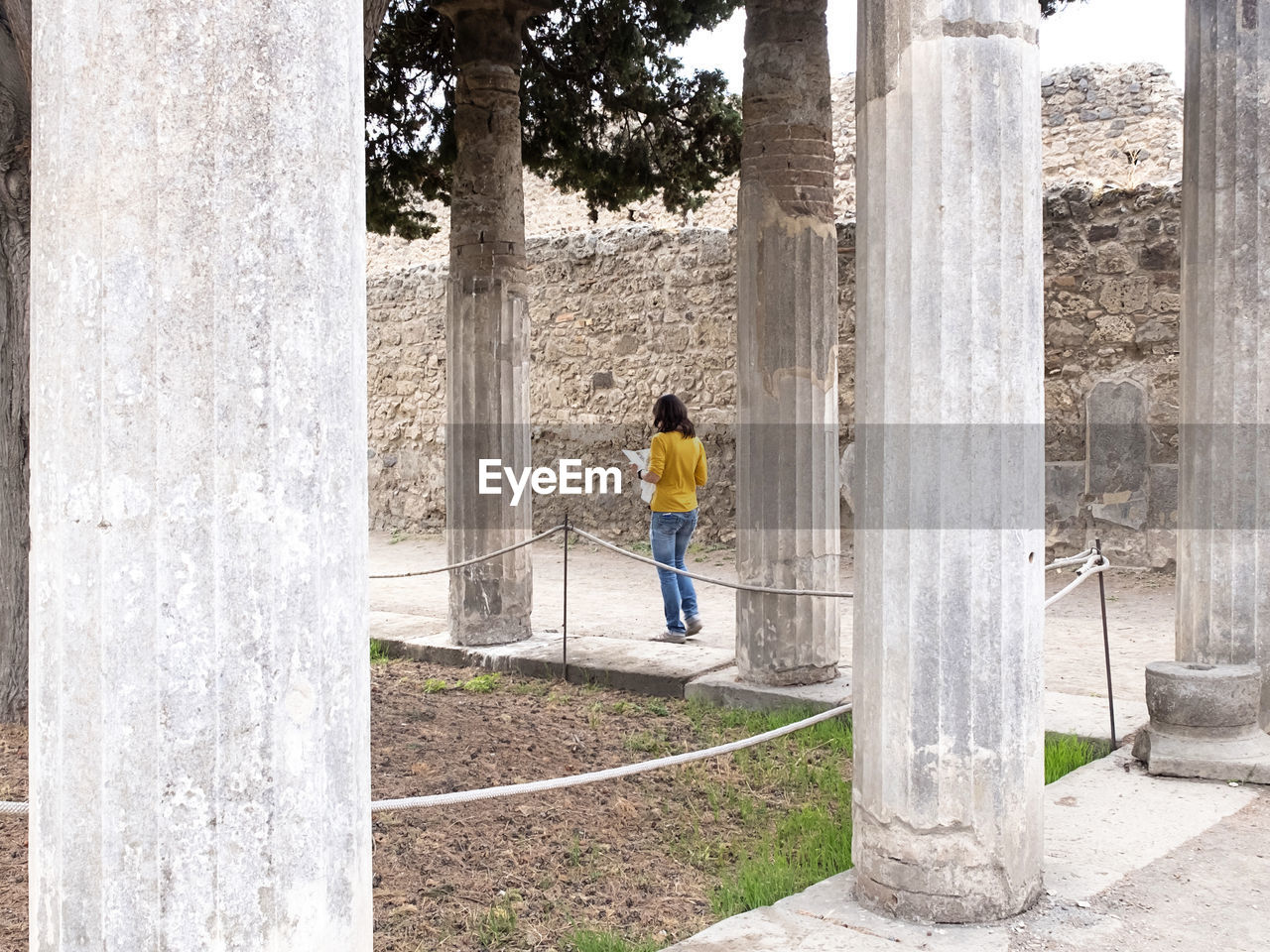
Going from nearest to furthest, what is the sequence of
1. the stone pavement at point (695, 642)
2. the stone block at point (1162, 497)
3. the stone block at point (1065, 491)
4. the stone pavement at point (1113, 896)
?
the stone pavement at point (1113, 896)
the stone pavement at point (695, 642)
the stone block at point (1162, 497)
the stone block at point (1065, 491)

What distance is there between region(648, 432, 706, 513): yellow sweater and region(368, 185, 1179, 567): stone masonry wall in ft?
12.3

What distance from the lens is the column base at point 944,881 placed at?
10.1ft

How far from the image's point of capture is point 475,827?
4.20m

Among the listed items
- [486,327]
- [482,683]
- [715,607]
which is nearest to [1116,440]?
[715,607]

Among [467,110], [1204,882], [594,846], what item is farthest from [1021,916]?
[467,110]

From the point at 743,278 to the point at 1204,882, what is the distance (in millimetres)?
3713

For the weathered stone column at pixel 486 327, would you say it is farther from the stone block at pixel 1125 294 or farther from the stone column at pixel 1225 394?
the stone block at pixel 1125 294

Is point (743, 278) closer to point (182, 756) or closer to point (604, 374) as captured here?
point (182, 756)

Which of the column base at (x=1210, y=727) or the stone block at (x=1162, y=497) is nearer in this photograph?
the column base at (x=1210, y=727)

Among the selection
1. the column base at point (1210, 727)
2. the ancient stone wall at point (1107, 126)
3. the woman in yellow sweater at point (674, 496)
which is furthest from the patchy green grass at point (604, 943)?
the ancient stone wall at point (1107, 126)

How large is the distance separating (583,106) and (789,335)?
347 centimetres

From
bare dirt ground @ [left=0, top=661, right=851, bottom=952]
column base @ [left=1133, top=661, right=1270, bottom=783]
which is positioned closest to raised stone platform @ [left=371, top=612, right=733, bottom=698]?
bare dirt ground @ [left=0, top=661, right=851, bottom=952]

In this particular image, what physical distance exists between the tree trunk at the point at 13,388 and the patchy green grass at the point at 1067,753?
4454 millimetres

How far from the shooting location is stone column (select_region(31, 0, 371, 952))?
4.59 feet
